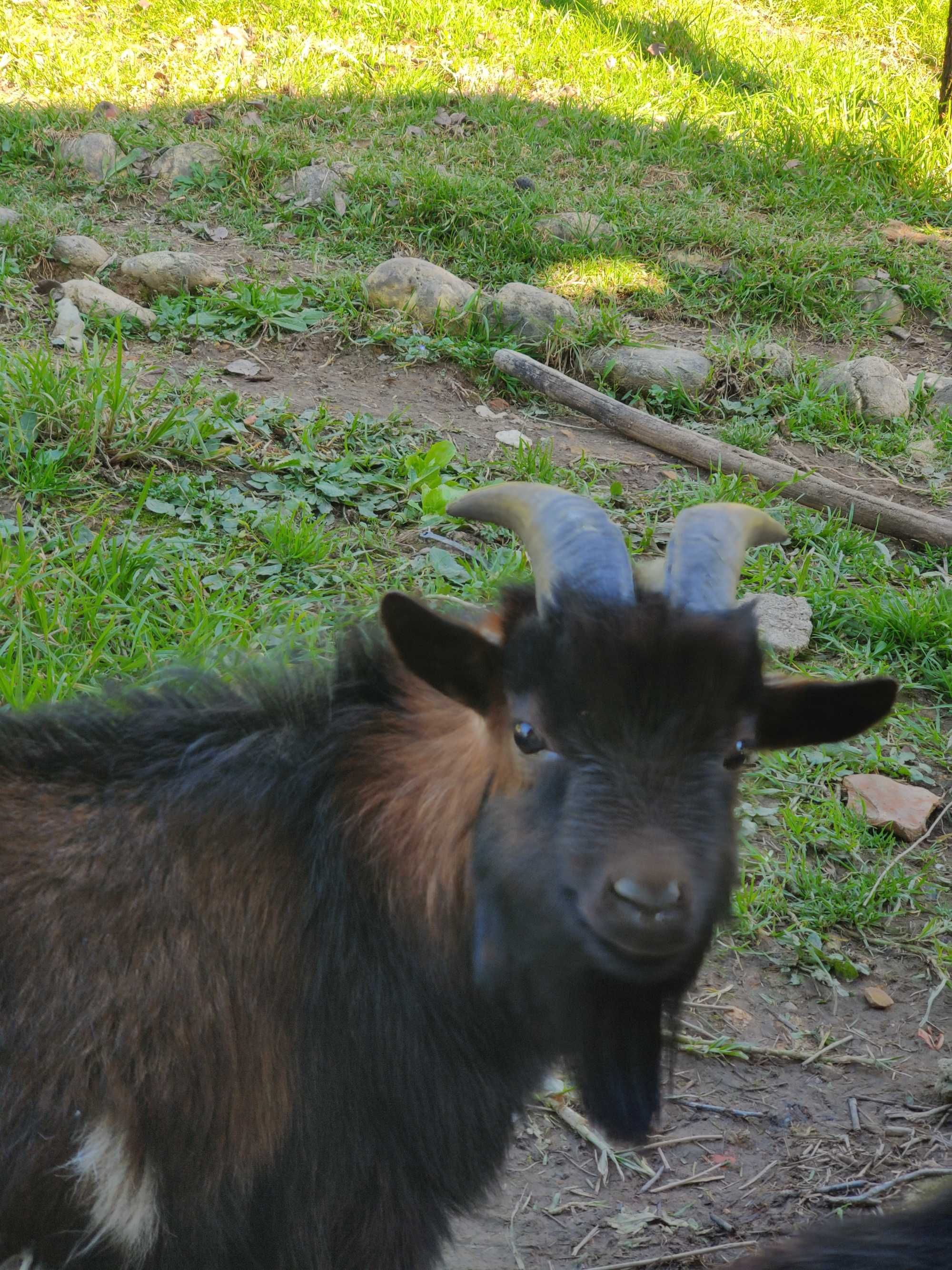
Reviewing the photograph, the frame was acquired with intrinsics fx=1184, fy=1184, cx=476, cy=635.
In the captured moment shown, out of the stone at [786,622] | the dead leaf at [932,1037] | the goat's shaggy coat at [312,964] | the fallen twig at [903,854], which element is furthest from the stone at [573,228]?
the goat's shaggy coat at [312,964]

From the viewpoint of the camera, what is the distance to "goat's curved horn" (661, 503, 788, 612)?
226 cm

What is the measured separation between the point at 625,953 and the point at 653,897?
0.13m

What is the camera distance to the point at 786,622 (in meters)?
4.84

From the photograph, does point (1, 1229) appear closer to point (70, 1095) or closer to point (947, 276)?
point (70, 1095)

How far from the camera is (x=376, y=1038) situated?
2408mm

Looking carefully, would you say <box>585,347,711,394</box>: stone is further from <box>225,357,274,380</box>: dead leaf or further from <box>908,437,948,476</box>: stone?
<box>225,357,274,380</box>: dead leaf

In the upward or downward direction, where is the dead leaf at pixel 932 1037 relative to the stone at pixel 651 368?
downward

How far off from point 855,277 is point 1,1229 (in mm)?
7350

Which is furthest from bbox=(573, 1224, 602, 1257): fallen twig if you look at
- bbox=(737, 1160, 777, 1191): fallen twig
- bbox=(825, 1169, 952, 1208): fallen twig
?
bbox=(825, 1169, 952, 1208): fallen twig

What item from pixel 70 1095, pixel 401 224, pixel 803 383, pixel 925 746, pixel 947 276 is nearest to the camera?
pixel 70 1095

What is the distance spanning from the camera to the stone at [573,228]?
757cm

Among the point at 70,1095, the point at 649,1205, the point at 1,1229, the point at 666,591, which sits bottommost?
the point at 649,1205

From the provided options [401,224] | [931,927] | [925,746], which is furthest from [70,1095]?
[401,224]

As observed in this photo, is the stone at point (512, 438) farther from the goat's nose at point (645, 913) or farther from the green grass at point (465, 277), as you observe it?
the goat's nose at point (645, 913)
